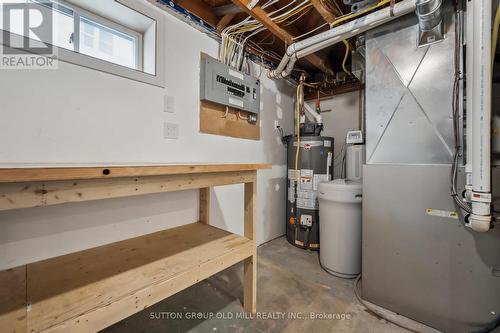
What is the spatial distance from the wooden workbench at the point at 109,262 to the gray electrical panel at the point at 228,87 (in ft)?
2.57

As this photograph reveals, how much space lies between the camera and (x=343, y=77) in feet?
7.85

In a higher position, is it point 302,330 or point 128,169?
point 128,169

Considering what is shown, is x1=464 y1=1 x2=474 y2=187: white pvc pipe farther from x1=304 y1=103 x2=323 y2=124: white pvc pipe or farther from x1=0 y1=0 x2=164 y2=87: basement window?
x1=0 y1=0 x2=164 y2=87: basement window

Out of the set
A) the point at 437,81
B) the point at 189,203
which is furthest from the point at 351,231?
the point at 189,203

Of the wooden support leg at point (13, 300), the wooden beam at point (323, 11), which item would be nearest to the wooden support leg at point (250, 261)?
the wooden support leg at point (13, 300)

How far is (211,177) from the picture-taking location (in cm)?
105

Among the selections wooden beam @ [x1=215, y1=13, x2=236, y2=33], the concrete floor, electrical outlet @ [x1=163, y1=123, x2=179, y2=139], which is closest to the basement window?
electrical outlet @ [x1=163, y1=123, x2=179, y2=139]

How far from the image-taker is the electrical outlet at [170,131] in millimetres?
1422

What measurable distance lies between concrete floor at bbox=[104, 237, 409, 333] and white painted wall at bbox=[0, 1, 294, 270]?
482 millimetres

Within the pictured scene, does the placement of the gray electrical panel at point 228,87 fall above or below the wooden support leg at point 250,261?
above

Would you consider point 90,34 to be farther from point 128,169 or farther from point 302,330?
point 302,330

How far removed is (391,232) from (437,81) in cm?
95

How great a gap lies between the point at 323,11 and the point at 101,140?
167 cm

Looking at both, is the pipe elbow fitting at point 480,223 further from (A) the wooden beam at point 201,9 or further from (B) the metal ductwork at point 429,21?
(A) the wooden beam at point 201,9
